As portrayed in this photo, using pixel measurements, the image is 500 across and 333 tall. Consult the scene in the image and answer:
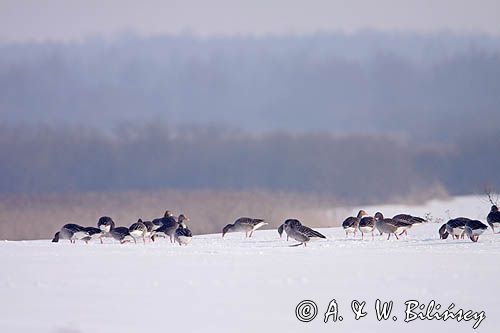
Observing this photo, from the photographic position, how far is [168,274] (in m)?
14.1

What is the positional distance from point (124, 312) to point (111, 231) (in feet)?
51.3

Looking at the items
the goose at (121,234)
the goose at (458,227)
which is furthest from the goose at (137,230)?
the goose at (458,227)

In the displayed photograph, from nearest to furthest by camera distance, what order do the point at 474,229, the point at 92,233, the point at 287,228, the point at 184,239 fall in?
the point at 474,229 → the point at 184,239 → the point at 287,228 → the point at 92,233

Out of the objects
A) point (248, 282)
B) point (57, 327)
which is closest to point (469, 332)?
point (248, 282)

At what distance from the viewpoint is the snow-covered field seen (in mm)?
10664

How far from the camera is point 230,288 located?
12.6m

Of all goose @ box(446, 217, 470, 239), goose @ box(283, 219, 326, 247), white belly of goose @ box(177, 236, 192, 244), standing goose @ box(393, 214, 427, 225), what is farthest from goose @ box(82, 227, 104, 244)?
goose @ box(446, 217, 470, 239)

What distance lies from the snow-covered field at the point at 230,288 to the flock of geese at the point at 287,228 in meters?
5.19

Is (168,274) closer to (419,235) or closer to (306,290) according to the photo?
(306,290)

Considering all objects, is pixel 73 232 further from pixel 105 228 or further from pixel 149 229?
pixel 149 229

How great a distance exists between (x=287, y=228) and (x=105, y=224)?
711 cm

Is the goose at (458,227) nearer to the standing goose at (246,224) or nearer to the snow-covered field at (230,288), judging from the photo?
the snow-covered field at (230,288)

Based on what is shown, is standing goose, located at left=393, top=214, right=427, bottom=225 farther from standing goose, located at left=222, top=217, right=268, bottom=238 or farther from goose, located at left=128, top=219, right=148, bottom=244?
goose, located at left=128, top=219, right=148, bottom=244

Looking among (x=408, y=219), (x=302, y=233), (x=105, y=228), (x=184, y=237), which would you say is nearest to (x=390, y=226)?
(x=408, y=219)
